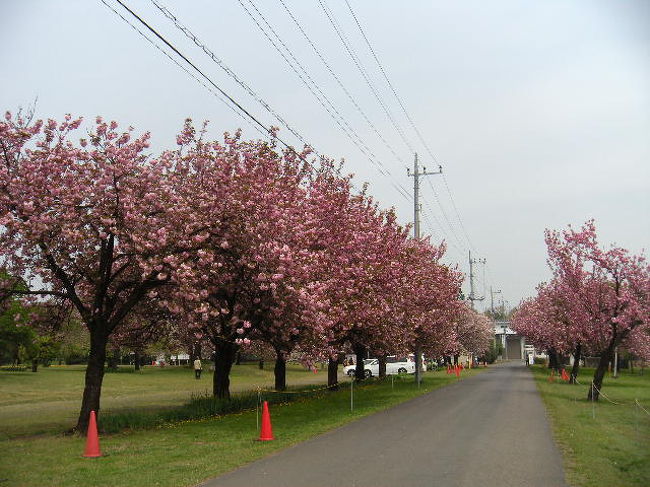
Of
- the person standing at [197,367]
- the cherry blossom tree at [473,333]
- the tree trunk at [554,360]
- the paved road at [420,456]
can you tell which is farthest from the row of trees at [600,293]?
the cherry blossom tree at [473,333]

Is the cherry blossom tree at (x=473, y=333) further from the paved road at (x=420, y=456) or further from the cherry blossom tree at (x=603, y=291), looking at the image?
the paved road at (x=420, y=456)

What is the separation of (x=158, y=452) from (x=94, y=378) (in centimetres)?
448

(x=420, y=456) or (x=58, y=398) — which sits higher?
(x=420, y=456)

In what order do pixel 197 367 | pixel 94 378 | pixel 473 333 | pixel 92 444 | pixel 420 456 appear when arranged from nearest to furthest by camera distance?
pixel 420 456, pixel 92 444, pixel 94 378, pixel 197 367, pixel 473 333

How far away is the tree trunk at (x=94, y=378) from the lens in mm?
15952

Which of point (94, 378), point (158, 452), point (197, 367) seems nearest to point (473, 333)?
point (197, 367)

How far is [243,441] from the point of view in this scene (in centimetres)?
1370

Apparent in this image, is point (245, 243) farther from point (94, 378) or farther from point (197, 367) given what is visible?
point (197, 367)

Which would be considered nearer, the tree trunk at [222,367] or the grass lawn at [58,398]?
the grass lawn at [58,398]

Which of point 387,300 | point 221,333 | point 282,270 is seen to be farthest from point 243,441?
point 387,300

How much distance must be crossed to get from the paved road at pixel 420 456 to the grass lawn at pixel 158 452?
2.19ft

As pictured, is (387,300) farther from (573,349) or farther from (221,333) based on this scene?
(573,349)

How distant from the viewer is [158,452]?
41.3 feet

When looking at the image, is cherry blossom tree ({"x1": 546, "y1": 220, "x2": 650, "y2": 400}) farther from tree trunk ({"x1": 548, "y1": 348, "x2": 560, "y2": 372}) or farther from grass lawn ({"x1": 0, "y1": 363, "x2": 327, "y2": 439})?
tree trunk ({"x1": 548, "y1": 348, "x2": 560, "y2": 372})
